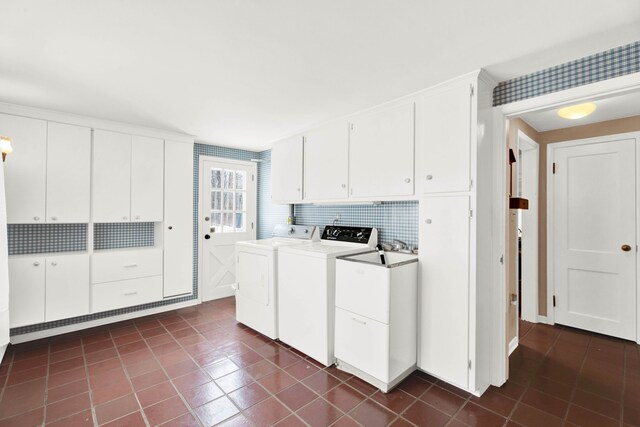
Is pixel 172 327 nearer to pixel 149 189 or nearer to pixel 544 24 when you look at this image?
pixel 149 189

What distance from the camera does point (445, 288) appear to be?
2.14 metres

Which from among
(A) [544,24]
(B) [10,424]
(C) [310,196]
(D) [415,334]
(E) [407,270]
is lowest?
(B) [10,424]

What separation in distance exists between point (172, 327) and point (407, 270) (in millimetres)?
2681

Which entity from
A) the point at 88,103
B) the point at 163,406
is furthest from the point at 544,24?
the point at 88,103

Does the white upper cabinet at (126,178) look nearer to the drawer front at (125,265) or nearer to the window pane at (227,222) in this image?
the drawer front at (125,265)

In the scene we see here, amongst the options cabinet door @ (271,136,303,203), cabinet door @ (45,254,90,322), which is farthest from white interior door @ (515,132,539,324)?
cabinet door @ (45,254,90,322)

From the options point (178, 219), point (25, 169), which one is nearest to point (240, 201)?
point (178, 219)

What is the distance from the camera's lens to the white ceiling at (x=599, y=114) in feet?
8.04

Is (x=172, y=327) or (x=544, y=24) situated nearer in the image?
(x=544, y=24)

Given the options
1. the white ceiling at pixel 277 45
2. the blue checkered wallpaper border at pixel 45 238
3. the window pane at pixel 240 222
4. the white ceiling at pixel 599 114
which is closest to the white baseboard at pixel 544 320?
the white ceiling at pixel 599 114

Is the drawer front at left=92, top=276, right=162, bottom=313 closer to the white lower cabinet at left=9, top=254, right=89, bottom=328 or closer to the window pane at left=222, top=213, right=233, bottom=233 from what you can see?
the white lower cabinet at left=9, top=254, right=89, bottom=328

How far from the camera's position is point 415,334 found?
2.30m

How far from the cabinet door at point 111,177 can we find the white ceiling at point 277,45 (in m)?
0.59

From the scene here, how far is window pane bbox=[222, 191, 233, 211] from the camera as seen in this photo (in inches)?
173
